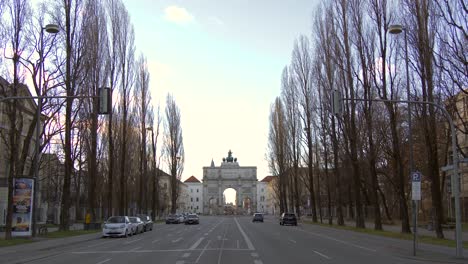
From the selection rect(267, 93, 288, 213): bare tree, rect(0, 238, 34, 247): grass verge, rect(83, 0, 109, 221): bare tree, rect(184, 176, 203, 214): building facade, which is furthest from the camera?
rect(184, 176, 203, 214): building facade

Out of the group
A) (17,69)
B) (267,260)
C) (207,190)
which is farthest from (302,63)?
(207,190)

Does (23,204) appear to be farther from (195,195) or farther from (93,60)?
(195,195)

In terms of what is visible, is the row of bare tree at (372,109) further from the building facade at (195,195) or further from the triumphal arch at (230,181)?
the building facade at (195,195)

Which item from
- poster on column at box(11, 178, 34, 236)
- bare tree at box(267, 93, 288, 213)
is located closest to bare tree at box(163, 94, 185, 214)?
bare tree at box(267, 93, 288, 213)

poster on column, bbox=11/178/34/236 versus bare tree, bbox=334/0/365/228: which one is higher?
bare tree, bbox=334/0/365/228

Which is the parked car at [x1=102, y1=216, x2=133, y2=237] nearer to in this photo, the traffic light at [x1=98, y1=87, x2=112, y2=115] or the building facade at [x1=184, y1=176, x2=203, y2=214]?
the traffic light at [x1=98, y1=87, x2=112, y2=115]

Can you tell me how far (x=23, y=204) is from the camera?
2933cm

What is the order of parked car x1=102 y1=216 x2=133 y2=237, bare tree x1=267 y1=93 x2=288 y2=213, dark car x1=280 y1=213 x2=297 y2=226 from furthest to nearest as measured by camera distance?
1. bare tree x1=267 y1=93 x2=288 y2=213
2. dark car x1=280 y1=213 x2=297 y2=226
3. parked car x1=102 y1=216 x2=133 y2=237

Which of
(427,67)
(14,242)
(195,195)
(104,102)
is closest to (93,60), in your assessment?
(14,242)

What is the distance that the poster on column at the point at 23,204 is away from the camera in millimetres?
29078

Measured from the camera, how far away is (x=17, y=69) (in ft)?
104

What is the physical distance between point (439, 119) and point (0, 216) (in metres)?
40.0

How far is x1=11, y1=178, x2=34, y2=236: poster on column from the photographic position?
29.1 metres

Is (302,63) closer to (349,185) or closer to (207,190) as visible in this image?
(349,185)
